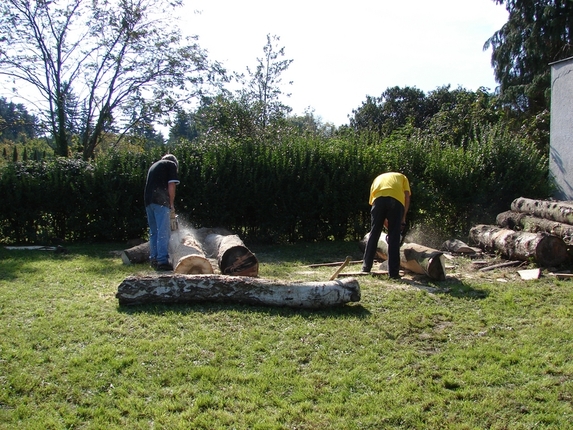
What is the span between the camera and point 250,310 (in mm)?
6047

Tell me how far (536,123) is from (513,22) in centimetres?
754

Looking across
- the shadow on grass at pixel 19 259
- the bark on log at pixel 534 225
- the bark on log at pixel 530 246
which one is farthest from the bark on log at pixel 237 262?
the bark on log at pixel 534 225

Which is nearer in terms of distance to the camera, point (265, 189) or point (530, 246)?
point (530, 246)

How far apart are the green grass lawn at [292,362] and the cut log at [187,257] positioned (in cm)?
113

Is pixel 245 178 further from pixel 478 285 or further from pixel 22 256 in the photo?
pixel 478 285

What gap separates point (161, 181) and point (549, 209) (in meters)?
6.92

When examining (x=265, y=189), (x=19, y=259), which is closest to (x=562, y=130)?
(x=265, y=189)

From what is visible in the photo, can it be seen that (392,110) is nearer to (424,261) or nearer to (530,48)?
(530,48)

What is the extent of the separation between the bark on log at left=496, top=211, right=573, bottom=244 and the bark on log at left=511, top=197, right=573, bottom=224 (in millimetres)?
85

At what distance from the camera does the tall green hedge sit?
12148 millimetres

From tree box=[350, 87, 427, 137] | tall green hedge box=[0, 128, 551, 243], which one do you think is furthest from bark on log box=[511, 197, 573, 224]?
tree box=[350, 87, 427, 137]

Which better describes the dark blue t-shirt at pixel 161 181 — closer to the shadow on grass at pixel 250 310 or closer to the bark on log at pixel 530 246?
the shadow on grass at pixel 250 310

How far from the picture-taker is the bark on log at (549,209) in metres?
9.20

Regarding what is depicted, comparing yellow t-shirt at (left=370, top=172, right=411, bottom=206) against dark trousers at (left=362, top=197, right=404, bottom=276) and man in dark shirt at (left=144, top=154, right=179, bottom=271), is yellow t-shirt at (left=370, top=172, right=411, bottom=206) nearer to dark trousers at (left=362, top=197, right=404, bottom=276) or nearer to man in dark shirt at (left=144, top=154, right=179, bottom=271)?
dark trousers at (left=362, top=197, right=404, bottom=276)
